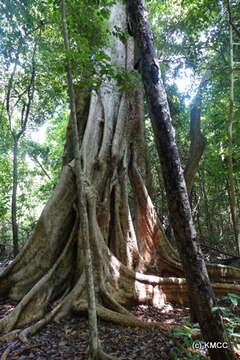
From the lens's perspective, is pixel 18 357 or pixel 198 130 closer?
pixel 18 357

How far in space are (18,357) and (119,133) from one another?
3701 mm

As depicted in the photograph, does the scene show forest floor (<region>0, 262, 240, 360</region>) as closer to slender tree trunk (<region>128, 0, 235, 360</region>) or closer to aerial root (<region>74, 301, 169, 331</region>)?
aerial root (<region>74, 301, 169, 331</region>)

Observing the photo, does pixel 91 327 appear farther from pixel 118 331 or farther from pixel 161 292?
pixel 161 292

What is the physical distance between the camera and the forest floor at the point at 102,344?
2527 millimetres

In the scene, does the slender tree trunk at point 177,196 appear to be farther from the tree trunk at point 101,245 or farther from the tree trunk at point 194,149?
the tree trunk at point 194,149

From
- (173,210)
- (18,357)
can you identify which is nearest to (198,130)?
(173,210)

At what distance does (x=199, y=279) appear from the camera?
2070 mm

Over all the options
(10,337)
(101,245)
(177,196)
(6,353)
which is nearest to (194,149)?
(101,245)

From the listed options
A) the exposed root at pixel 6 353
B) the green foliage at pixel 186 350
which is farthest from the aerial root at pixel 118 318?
the exposed root at pixel 6 353

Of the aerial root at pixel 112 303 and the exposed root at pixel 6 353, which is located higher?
the aerial root at pixel 112 303

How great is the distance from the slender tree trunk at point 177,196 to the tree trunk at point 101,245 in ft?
3.19

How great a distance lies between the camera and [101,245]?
398cm

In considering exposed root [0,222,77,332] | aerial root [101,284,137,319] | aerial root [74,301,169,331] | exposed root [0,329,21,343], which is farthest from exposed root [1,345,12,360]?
aerial root [101,284,137,319]

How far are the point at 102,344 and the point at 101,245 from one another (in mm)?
1395
